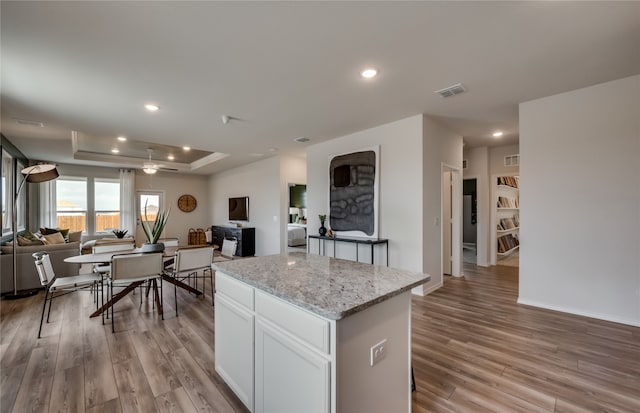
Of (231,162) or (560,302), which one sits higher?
(231,162)

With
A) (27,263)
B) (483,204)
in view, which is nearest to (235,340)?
(27,263)

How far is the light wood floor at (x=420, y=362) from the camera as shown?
5.88 feet

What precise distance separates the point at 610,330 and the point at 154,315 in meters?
4.98

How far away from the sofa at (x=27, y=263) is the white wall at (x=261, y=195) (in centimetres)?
364

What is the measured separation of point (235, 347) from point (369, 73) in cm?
260

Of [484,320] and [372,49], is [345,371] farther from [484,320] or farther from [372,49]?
[484,320]

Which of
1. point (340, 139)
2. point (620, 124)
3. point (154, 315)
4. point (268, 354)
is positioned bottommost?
point (154, 315)

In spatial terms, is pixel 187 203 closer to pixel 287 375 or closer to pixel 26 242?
pixel 26 242

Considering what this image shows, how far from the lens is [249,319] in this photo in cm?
167

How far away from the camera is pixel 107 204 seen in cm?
816

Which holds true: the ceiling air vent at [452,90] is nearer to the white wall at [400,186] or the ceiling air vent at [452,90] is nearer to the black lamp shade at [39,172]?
the white wall at [400,186]

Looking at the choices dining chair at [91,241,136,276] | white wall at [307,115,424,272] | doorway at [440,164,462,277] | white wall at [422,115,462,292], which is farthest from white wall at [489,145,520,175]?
dining chair at [91,241,136,276]

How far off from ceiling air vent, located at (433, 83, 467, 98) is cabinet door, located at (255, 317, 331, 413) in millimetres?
2941

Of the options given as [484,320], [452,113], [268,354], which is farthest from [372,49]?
[484,320]
